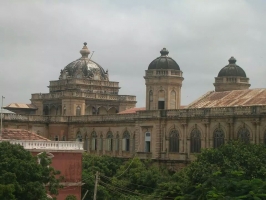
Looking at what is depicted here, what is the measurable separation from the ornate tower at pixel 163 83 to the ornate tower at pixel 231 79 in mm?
3863

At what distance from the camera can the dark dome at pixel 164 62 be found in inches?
2393

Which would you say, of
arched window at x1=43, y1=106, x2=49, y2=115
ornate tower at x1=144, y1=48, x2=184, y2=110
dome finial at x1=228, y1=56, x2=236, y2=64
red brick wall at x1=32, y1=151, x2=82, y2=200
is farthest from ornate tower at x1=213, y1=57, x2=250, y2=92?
red brick wall at x1=32, y1=151, x2=82, y2=200

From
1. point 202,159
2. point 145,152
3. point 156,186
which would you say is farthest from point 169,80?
point 202,159

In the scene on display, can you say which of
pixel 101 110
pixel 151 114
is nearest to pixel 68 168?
pixel 151 114

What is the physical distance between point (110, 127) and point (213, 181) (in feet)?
123

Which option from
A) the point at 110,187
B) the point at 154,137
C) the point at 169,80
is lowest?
the point at 110,187

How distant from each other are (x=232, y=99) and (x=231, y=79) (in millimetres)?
7722

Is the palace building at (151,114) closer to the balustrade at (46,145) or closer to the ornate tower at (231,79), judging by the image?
the ornate tower at (231,79)

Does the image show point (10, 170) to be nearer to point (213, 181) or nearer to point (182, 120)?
point (213, 181)

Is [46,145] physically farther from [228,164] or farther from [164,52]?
[164,52]

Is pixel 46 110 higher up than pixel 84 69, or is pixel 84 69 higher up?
pixel 84 69

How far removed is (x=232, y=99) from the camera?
55.4m

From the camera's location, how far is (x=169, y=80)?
60.6 m

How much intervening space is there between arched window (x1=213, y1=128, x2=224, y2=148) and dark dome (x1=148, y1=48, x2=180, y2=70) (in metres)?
9.34
